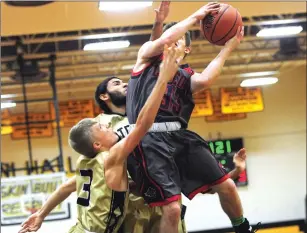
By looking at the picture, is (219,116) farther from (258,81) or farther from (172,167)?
(172,167)

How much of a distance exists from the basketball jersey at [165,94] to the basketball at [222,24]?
0.27 metres

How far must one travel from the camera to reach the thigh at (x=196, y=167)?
3402mm

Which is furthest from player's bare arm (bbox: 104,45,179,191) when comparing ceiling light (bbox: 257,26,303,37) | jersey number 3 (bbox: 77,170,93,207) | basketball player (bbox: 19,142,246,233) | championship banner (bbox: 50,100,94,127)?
championship banner (bbox: 50,100,94,127)

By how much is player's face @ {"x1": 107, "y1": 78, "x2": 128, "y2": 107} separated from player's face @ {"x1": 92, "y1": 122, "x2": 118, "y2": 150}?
0.51 metres

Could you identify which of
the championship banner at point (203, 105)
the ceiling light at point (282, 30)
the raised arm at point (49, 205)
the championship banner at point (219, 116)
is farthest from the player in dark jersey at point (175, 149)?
the championship banner at point (219, 116)

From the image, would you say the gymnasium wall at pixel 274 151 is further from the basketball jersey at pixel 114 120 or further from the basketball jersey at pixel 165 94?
the basketball jersey at pixel 165 94

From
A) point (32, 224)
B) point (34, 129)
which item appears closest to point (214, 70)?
point (32, 224)

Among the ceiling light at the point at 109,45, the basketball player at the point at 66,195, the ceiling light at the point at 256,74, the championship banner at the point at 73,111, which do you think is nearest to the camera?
the basketball player at the point at 66,195

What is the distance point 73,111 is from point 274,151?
5.73 meters

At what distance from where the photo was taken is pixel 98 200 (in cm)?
335

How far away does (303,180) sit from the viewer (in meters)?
16.5

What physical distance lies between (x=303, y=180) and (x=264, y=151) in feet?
4.67

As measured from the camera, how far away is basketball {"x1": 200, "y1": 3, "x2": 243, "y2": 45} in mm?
3377

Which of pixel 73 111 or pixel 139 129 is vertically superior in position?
pixel 73 111
